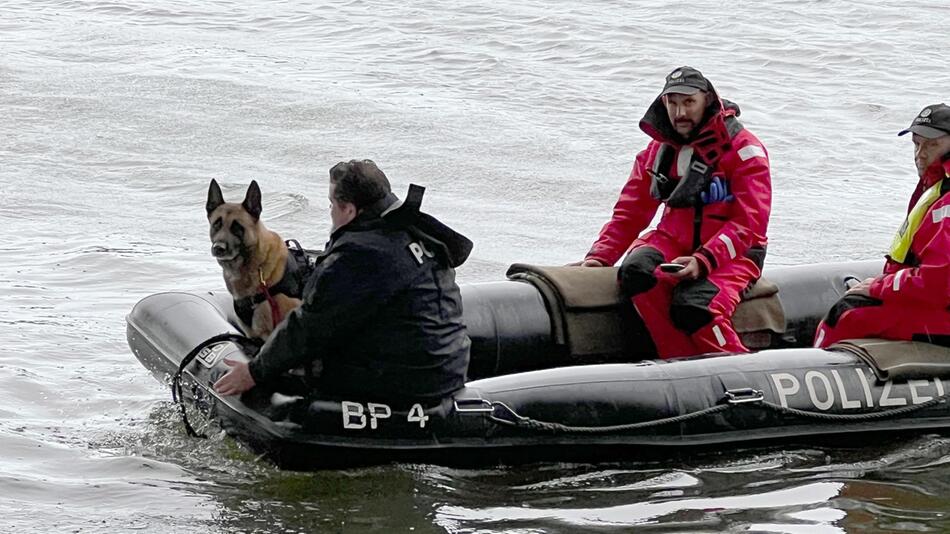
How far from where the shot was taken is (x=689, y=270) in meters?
6.66

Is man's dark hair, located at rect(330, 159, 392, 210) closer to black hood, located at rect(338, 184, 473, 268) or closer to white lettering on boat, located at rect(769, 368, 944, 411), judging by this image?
black hood, located at rect(338, 184, 473, 268)

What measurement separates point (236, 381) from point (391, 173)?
20.7 ft

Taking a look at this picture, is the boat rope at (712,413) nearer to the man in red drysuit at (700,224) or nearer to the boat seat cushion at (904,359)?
the boat seat cushion at (904,359)

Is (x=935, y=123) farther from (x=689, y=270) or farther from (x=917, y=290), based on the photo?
(x=689, y=270)

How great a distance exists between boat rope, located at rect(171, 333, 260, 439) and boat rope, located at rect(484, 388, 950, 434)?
1.01m

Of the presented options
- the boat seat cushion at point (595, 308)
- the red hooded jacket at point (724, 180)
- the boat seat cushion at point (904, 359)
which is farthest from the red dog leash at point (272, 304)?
the boat seat cushion at point (904, 359)

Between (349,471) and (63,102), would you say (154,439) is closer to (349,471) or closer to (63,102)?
(349,471)

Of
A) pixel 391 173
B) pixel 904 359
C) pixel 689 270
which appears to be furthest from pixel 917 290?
pixel 391 173

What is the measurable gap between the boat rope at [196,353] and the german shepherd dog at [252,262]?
70 millimetres

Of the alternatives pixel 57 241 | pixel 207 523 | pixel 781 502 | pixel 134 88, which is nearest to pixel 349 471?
pixel 207 523

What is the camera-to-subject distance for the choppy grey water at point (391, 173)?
5.77 meters

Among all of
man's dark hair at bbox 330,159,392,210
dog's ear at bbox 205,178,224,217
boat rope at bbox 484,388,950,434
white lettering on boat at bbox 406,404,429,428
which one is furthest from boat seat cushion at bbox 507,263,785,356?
dog's ear at bbox 205,178,224,217

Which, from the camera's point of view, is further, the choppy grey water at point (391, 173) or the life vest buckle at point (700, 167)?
the life vest buckle at point (700, 167)

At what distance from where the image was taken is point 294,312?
18.1 ft
